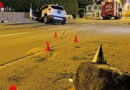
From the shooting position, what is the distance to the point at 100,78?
6.69ft

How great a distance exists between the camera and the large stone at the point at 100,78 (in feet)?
6.47

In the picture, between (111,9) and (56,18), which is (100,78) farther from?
(111,9)

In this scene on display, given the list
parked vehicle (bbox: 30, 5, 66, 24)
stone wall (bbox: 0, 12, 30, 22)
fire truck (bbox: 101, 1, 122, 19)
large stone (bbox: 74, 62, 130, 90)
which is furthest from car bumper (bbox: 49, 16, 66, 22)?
large stone (bbox: 74, 62, 130, 90)

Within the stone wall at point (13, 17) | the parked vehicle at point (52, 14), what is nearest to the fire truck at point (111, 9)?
the stone wall at point (13, 17)

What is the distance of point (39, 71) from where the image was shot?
6043 mm

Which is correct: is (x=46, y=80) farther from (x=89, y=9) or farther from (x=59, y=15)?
(x=89, y=9)

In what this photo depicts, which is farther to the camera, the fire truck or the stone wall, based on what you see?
the fire truck

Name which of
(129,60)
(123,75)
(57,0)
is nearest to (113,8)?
(57,0)

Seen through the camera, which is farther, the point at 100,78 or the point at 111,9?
the point at 111,9

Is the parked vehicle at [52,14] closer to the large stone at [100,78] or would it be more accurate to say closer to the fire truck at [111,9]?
the fire truck at [111,9]

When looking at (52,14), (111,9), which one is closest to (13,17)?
(52,14)

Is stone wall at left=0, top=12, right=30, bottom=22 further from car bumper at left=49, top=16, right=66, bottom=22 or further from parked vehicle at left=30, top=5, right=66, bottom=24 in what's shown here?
car bumper at left=49, top=16, right=66, bottom=22

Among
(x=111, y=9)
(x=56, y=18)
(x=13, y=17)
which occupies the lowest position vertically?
(x=56, y=18)

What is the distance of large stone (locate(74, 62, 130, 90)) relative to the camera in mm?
1973
